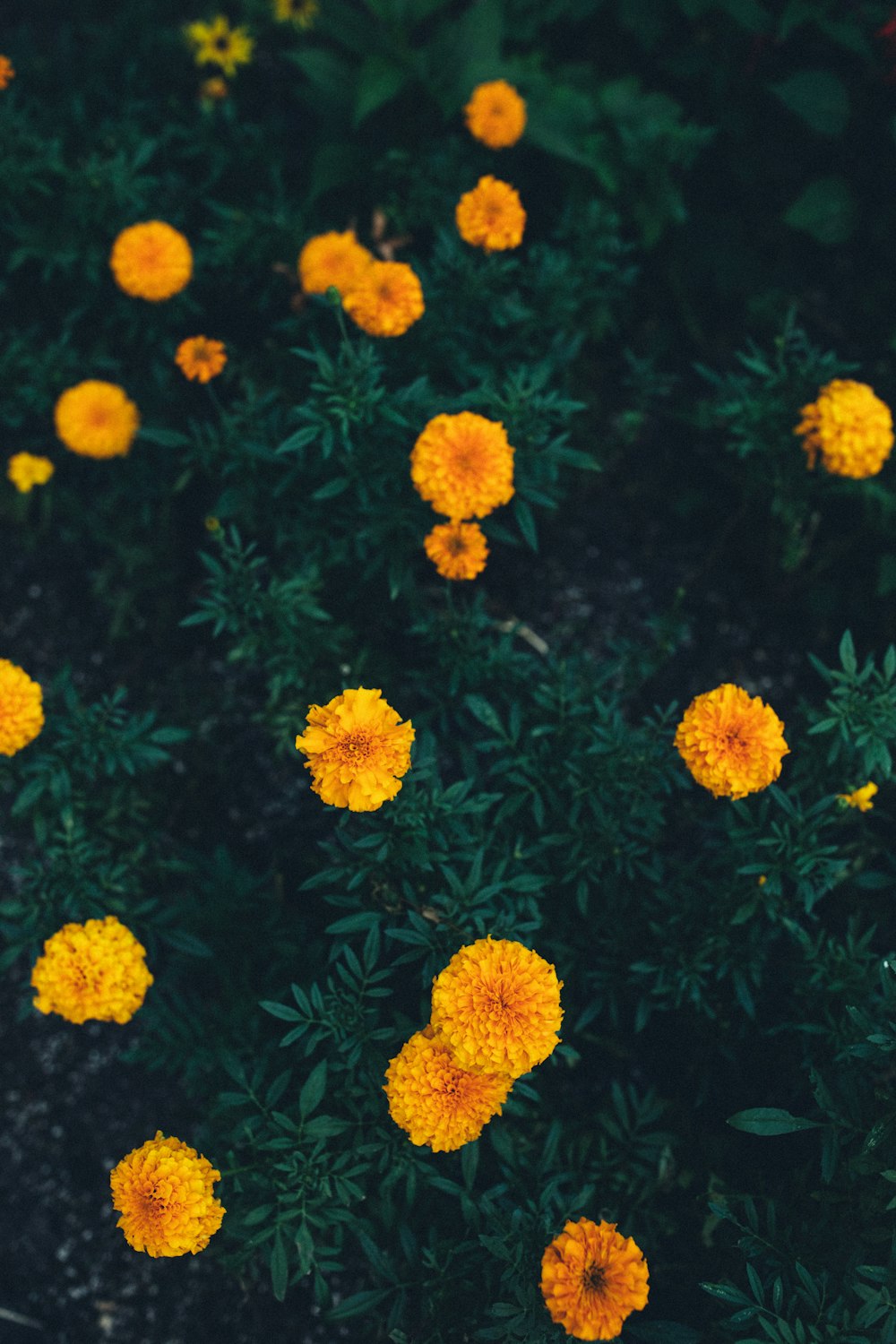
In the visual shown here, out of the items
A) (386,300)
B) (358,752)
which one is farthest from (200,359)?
(358,752)

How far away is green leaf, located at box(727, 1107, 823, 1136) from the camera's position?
2.14 metres

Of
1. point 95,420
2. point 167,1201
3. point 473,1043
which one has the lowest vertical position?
point 167,1201

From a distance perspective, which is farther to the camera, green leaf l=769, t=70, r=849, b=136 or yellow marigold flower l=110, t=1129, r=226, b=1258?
green leaf l=769, t=70, r=849, b=136

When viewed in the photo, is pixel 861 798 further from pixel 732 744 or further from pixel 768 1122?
pixel 768 1122

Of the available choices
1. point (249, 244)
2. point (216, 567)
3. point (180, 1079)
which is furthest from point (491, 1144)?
point (249, 244)

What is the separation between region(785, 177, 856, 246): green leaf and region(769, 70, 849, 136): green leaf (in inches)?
7.6

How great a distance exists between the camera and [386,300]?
2.65m

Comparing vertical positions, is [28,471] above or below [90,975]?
above

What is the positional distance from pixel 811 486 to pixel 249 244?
2.09 meters

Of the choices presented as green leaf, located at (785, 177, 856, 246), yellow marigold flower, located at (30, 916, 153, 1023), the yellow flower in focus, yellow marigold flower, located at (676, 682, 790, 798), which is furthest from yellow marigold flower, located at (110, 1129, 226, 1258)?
the yellow flower in focus

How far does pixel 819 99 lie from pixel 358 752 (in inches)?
120

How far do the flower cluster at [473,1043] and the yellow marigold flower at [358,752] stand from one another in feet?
1.21

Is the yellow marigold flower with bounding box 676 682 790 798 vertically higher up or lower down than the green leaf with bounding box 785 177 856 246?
lower down

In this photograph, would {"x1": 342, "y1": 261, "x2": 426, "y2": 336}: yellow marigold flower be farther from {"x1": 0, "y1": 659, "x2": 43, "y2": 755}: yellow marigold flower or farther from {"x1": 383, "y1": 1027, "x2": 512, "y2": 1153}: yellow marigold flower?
{"x1": 383, "y1": 1027, "x2": 512, "y2": 1153}: yellow marigold flower
